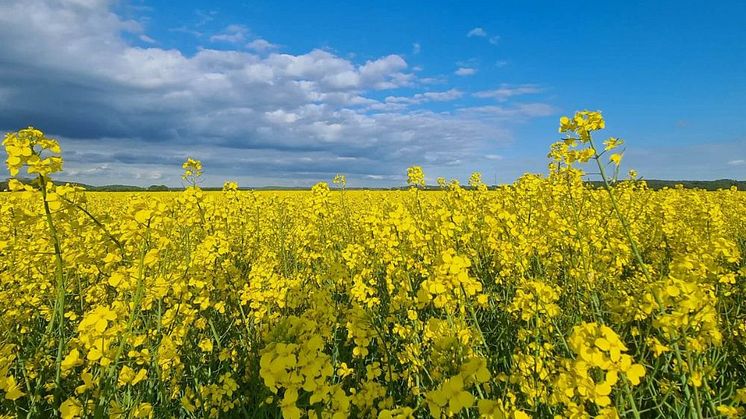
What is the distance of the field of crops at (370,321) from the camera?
165 cm

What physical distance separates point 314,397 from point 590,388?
3.21ft

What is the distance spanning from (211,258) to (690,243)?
5.04 meters

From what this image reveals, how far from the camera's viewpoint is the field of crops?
1648mm

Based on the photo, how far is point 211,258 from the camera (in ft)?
11.2

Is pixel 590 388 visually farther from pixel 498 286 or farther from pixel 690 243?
pixel 690 243

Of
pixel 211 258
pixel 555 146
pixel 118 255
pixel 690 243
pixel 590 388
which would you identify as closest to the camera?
pixel 590 388

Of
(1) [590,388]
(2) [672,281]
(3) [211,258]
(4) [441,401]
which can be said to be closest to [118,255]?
(3) [211,258]

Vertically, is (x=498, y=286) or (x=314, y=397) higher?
(x=314, y=397)

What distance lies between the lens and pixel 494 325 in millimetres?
3979

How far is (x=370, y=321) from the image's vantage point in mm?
2137

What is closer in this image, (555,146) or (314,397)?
(314,397)

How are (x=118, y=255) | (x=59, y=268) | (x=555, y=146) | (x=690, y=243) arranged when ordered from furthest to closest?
(x=555, y=146) < (x=690, y=243) < (x=118, y=255) < (x=59, y=268)

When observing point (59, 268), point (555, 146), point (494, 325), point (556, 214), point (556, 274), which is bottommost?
point (494, 325)

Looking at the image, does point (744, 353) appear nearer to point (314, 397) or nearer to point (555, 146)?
point (555, 146)
